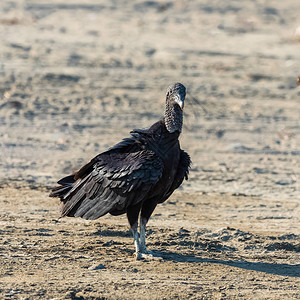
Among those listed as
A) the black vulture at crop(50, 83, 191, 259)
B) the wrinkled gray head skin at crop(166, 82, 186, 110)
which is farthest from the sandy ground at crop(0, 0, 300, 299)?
the wrinkled gray head skin at crop(166, 82, 186, 110)

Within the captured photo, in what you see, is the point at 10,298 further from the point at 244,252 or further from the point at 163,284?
the point at 244,252

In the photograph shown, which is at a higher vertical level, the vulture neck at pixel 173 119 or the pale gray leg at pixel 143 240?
the vulture neck at pixel 173 119

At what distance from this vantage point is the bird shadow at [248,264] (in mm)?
5406

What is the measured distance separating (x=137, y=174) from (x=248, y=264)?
4.02ft

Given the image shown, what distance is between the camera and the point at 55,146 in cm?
875

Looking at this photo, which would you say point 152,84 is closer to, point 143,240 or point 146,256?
point 143,240

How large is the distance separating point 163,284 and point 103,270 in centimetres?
47

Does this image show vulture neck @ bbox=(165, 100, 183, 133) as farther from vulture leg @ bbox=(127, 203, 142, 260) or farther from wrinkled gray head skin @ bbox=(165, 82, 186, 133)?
vulture leg @ bbox=(127, 203, 142, 260)

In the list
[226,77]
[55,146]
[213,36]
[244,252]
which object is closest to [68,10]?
[213,36]

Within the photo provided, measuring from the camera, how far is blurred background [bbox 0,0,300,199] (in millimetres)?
8367

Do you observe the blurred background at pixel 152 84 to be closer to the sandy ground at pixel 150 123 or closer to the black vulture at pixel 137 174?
the sandy ground at pixel 150 123

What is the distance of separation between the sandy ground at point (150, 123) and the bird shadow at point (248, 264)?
16 mm

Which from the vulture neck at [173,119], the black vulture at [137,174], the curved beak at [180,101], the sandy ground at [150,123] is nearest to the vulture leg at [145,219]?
the black vulture at [137,174]

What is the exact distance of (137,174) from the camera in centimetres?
498
